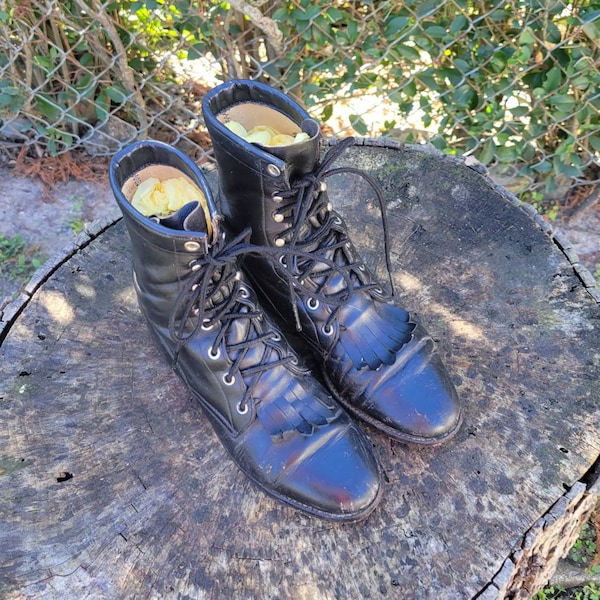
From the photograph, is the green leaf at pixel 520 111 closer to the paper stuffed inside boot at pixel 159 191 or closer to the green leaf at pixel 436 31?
the green leaf at pixel 436 31

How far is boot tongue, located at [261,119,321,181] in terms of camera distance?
1.13m

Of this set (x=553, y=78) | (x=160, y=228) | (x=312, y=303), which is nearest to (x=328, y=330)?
(x=312, y=303)

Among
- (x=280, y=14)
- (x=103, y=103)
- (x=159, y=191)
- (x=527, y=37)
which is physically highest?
(x=527, y=37)

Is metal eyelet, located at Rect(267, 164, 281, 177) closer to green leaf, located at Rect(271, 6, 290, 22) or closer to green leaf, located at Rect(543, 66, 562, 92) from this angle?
green leaf, located at Rect(271, 6, 290, 22)

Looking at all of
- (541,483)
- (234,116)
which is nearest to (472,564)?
(541,483)

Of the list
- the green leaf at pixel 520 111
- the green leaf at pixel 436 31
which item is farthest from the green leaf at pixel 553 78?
the green leaf at pixel 436 31

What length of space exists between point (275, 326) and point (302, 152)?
37cm

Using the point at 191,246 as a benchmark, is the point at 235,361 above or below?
below

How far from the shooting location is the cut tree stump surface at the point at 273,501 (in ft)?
3.39

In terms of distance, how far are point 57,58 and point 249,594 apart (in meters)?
2.20

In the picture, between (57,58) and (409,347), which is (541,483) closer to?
(409,347)

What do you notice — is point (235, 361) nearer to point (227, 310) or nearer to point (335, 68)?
point (227, 310)

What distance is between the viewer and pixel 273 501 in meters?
1.12

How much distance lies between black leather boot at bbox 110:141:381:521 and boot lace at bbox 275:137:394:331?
0.12 meters
